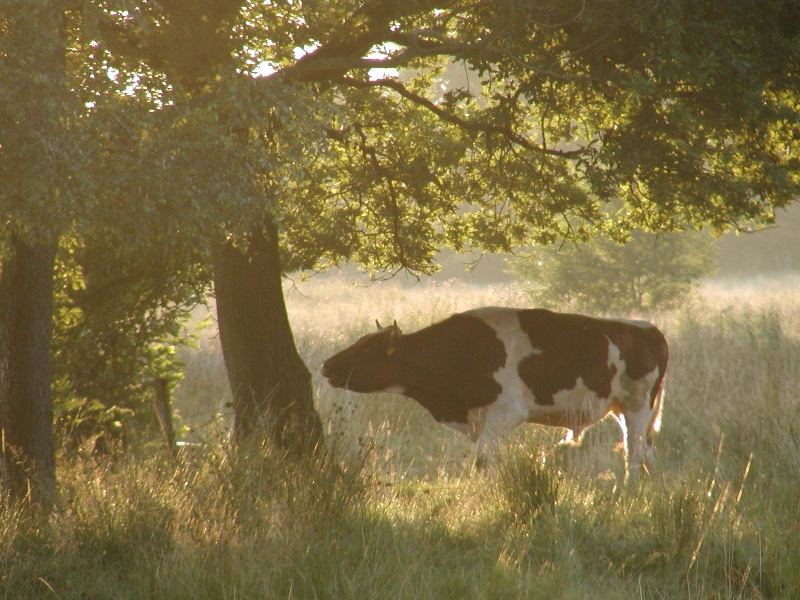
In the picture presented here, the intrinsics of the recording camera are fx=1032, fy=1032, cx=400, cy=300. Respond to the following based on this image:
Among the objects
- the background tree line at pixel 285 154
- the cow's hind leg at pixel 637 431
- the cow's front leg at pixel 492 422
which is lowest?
the cow's hind leg at pixel 637 431

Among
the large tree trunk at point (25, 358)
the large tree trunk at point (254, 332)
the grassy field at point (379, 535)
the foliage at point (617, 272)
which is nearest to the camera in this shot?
the grassy field at point (379, 535)

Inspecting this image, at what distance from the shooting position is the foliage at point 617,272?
2658cm

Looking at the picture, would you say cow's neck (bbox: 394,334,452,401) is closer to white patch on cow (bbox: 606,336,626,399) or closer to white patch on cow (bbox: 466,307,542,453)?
white patch on cow (bbox: 466,307,542,453)

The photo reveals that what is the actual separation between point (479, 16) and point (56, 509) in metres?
5.53

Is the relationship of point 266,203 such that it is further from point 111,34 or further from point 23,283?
point 111,34

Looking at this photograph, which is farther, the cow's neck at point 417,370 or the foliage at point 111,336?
the cow's neck at point 417,370

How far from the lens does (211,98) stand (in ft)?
22.5

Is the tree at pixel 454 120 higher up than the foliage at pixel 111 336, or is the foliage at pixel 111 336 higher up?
the tree at pixel 454 120

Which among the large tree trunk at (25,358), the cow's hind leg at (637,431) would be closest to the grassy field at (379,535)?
the large tree trunk at (25,358)

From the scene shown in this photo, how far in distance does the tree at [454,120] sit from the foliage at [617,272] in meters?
14.8

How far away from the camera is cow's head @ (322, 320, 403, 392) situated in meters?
10.5

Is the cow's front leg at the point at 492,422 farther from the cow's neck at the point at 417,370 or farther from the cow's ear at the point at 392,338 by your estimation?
the cow's ear at the point at 392,338

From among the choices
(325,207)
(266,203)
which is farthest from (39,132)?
(325,207)

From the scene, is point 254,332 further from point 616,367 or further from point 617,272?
point 617,272
